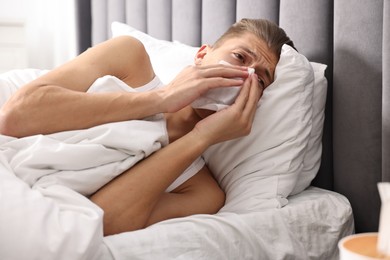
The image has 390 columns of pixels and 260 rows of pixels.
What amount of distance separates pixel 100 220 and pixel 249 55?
0.57 metres

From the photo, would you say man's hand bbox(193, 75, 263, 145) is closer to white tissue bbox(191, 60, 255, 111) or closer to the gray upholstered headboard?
white tissue bbox(191, 60, 255, 111)

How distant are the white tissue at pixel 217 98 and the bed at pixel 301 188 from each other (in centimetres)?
8

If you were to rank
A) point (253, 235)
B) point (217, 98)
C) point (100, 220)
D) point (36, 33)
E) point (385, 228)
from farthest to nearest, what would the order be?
point (36, 33) < point (217, 98) < point (253, 235) < point (100, 220) < point (385, 228)

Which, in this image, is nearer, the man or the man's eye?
the man

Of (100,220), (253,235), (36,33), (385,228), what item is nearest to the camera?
(385,228)

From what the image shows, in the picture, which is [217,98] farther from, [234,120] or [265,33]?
[265,33]

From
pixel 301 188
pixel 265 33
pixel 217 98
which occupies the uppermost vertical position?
pixel 265 33

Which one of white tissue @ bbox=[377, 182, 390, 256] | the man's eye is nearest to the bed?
the man's eye

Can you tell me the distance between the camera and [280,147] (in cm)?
110

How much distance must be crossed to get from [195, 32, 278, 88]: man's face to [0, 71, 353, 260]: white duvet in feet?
0.90

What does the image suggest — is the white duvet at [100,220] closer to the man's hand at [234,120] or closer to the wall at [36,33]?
the man's hand at [234,120]

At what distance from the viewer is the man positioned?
96 centimetres

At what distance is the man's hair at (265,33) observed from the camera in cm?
118

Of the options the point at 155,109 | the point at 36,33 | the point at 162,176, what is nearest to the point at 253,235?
the point at 162,176
